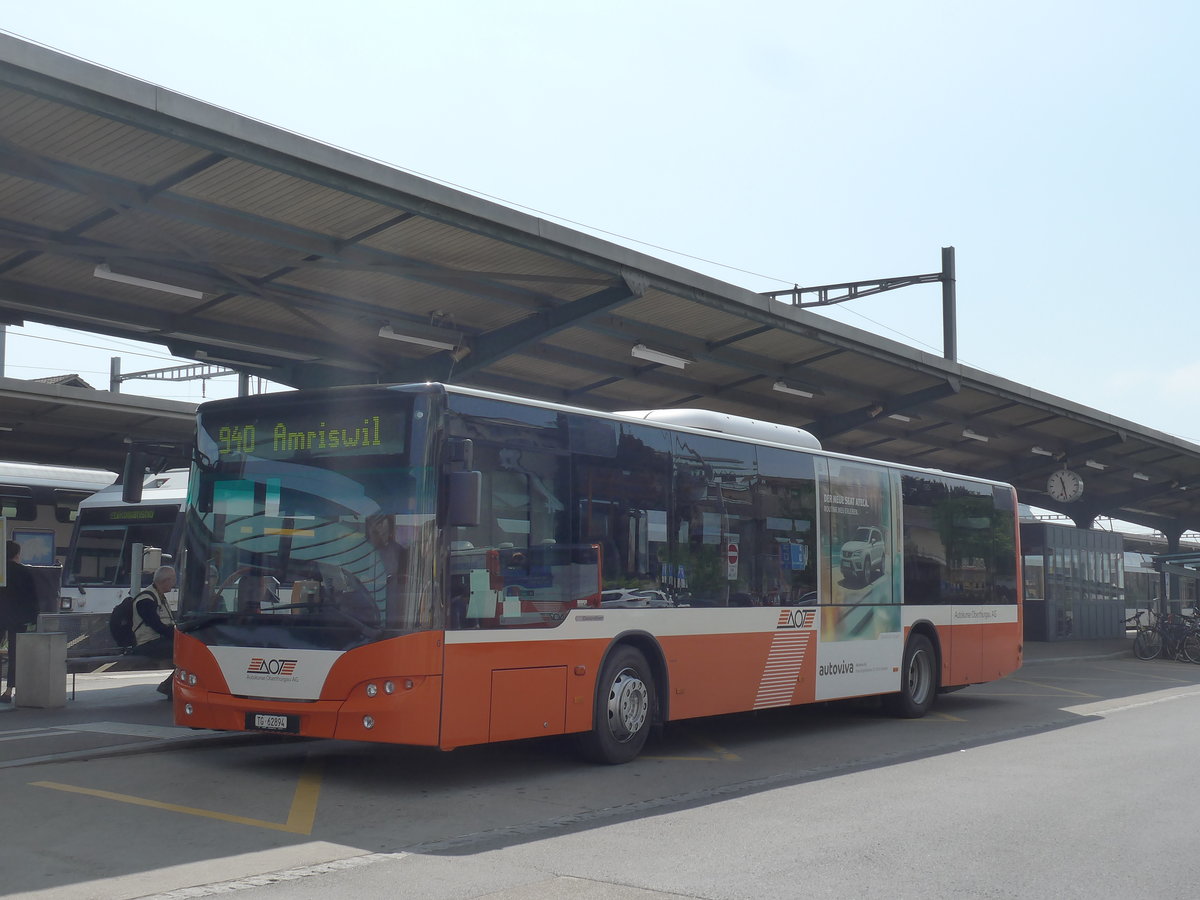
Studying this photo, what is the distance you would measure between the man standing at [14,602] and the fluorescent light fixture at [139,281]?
350cm

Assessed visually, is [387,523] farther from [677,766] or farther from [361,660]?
[677,766]

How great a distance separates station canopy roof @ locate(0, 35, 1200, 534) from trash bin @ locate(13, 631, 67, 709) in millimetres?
3866

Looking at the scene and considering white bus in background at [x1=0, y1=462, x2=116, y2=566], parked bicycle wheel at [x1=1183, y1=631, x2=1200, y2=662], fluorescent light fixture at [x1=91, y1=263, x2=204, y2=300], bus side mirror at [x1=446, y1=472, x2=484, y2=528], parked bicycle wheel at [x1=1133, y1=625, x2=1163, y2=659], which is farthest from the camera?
parked bicycle wheel at [x1=1133, y1=625, x2=1163, y2=659]

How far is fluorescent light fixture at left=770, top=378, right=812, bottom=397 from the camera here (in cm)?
2161

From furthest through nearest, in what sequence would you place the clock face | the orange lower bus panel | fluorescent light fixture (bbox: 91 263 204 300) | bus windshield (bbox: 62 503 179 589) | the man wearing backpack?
the clock face, bus windshield (bbox: 62 503 179 589), the man wearing backpack, fluorescent light fixture (bbox: 91 263 204 300), the orange lower bus panel

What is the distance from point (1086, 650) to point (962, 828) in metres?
25.8

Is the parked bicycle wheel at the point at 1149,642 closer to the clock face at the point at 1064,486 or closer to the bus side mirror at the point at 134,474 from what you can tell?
the clock face at the point at 1064,486

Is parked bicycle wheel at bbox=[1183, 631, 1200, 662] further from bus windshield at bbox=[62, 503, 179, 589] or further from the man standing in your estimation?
the man standing

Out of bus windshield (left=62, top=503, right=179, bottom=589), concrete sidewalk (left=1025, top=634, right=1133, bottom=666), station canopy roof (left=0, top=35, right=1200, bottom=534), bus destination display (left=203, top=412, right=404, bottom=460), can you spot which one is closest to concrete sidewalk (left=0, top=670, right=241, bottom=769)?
bus destination display (left=203, top=412, right=404, bottom=460)

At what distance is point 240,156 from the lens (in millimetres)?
11172

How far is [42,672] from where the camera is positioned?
540 inches

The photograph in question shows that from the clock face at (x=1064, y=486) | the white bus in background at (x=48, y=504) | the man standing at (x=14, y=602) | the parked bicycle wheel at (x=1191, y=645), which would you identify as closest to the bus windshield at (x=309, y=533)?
the man standing at (x=14, y=602)

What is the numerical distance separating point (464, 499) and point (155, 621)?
6904mm

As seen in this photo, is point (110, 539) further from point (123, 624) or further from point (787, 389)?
point (787, 389)
